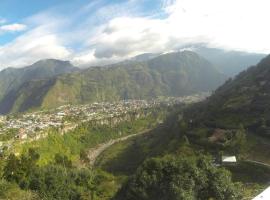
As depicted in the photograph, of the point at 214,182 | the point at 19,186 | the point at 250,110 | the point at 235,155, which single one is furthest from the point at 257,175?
the point at 250,110

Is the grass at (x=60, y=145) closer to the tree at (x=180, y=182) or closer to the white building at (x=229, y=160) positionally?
the white building at (x=229, y=160)

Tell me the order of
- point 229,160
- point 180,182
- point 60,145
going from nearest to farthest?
point 180,182
point 229,160
point 60,145

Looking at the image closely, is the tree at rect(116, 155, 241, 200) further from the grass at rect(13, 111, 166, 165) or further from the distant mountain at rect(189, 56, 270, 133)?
the grass at rect(13, 111, 166, 165)

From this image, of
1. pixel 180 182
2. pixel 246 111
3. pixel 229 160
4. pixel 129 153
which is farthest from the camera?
pixel 129 153

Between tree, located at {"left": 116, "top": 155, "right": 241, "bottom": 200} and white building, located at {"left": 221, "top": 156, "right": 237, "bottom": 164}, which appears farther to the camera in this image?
white building, located at {"left": 221, "top": 156, "right": 237, "bottom": 164}

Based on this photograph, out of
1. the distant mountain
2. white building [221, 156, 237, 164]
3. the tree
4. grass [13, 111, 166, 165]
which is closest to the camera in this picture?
the tree

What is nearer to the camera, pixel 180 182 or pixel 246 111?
pixel 180 182

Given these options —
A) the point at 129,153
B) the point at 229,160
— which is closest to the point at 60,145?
the point at 129,153

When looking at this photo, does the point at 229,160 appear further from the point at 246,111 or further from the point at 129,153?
the point at 129,153

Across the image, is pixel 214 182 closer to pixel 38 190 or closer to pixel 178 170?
pixel 178 170

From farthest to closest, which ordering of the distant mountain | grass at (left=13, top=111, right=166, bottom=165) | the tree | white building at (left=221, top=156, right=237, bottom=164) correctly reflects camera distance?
grass at (left=13, top=111, right=166, bottom=165), the distant mountain, white building at (left=221, top=156, right=237, bottom=164), the tree

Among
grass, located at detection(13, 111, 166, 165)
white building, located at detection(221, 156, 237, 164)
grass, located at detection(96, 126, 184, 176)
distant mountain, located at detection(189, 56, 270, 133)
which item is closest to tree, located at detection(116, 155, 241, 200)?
white building, located at detection(221, 156, 237, 164)
